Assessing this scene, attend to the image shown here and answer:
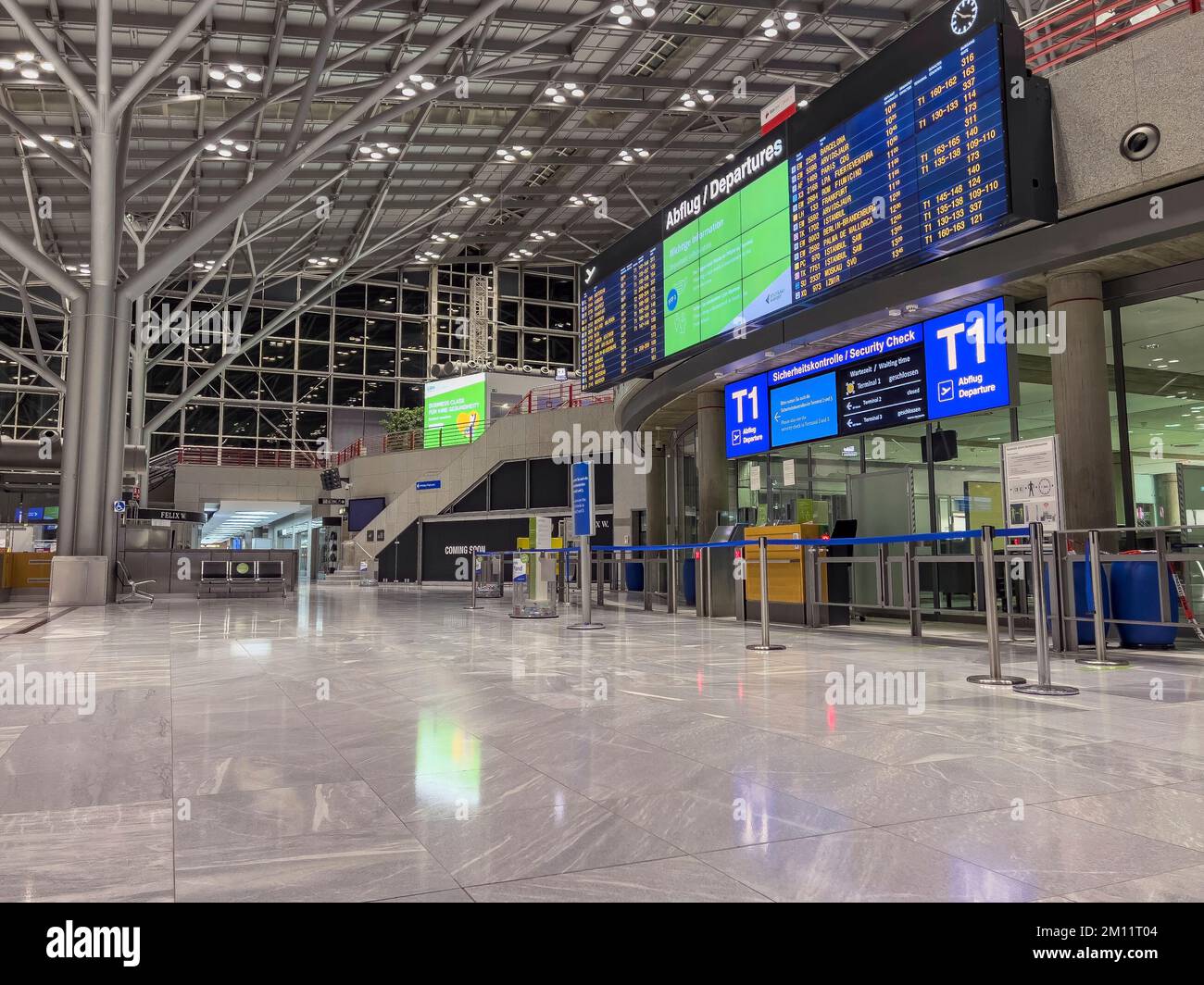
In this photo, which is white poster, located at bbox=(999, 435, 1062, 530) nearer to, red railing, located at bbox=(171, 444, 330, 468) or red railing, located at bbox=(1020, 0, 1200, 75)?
red railing, located at bbox=(1020, 0, 1200, 75)

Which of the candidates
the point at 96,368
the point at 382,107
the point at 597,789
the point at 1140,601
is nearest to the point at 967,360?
the point at 1140,601

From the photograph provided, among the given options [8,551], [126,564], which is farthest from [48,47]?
[126,564]

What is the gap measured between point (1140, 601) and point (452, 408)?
28624mm

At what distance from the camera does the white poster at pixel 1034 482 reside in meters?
6.04

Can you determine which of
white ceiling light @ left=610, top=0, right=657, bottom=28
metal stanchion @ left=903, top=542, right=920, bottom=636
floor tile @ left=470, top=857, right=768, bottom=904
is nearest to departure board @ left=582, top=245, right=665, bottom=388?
metal stanchion @ left=903, top=542, right=920, bottom=636

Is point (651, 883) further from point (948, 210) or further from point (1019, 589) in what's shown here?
point (1019, 589)

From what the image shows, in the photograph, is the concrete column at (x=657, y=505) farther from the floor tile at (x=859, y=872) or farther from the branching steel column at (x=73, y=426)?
the floor tile at (x=859, y=872)

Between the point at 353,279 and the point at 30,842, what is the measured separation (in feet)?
108

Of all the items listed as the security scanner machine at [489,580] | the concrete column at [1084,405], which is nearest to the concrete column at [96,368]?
the security scanner machine at [489,580]

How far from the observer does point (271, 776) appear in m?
2.97

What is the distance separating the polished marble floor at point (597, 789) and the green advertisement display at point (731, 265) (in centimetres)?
633

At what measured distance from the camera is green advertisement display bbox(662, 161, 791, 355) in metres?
10.7

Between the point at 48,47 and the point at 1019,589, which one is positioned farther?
the point at 48,47

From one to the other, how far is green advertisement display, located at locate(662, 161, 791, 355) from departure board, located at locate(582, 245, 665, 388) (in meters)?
0.36
